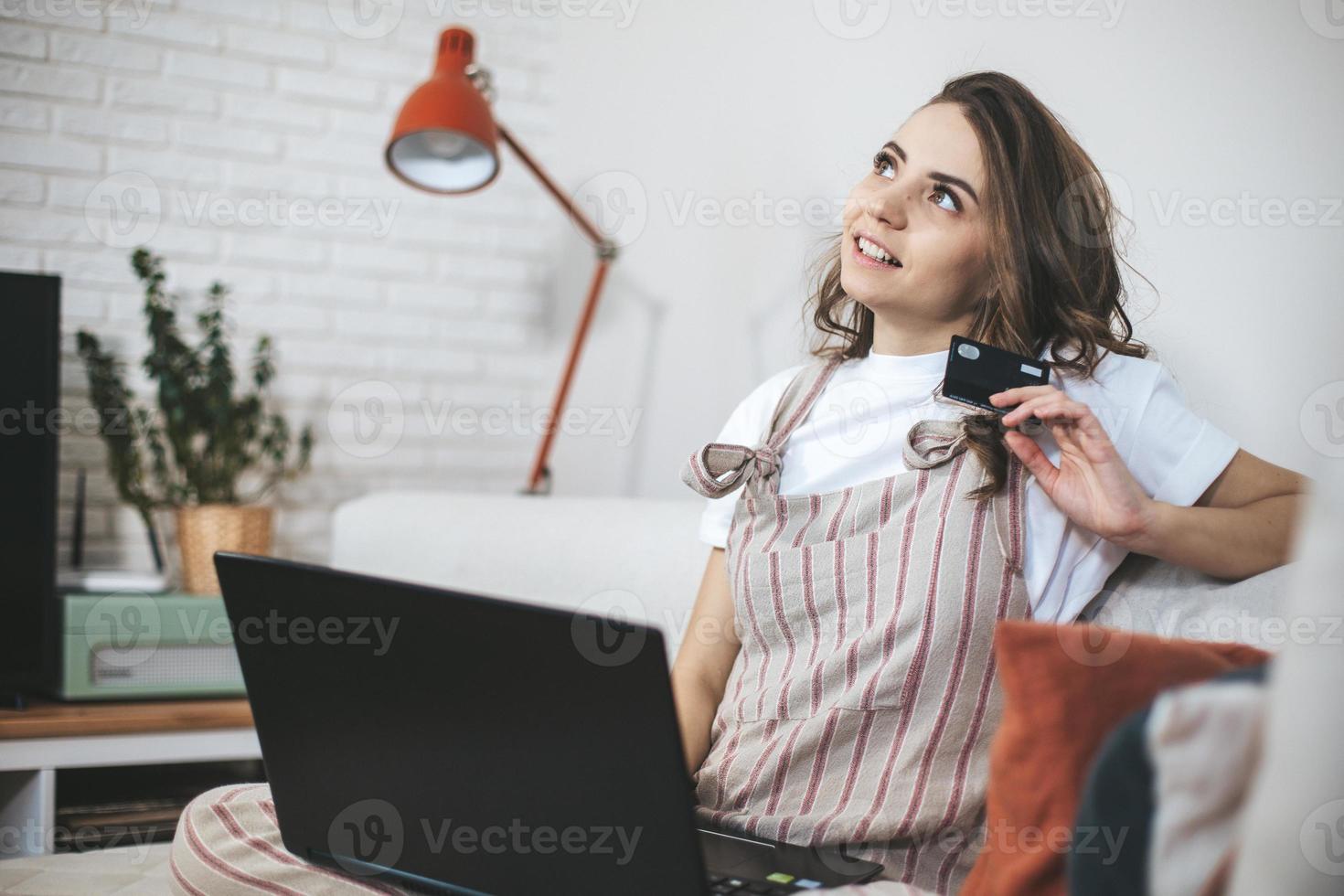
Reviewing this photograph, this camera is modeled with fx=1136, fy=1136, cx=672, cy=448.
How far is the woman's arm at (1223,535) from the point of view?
101 cm

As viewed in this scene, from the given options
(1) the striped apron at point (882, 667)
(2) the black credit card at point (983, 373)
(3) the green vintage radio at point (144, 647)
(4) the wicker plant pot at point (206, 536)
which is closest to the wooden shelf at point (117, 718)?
(3) the green vintage radio at point (144, 647)

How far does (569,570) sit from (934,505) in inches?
30.0

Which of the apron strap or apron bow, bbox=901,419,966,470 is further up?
apron bow, bbox=901,419,966,470

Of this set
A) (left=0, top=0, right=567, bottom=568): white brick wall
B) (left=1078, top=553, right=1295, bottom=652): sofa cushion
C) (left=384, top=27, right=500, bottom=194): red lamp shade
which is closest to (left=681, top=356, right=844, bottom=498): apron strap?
(left=1078, top=553, right=1295, bottom=652): sofa cushion

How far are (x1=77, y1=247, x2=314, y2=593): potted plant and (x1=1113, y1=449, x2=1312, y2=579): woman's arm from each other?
5.58 ft

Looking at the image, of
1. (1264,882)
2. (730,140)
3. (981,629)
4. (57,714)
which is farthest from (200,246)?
(1264,882)

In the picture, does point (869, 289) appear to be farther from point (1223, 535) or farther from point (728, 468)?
point (1223, 535)

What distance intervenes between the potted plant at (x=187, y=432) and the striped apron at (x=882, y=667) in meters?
1.34

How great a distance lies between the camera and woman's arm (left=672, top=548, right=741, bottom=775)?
126 centimetres

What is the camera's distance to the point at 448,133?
2.04 metres

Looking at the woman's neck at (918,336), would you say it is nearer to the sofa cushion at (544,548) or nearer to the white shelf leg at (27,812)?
the sofa cushion at (544,548)

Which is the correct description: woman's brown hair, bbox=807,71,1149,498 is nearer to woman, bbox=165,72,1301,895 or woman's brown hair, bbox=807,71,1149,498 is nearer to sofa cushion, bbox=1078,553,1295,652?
woman, bbox=165,72,1301,895

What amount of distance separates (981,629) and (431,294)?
6.18ft

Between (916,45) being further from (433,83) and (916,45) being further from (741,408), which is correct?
(433,83)
